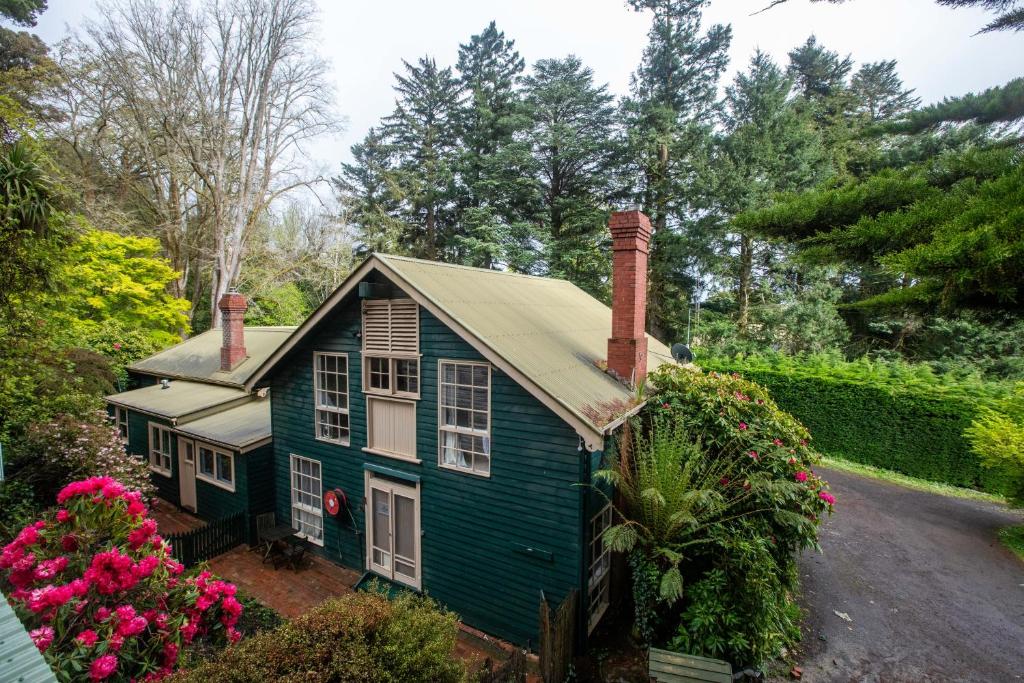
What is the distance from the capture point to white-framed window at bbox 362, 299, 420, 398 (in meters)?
8.72

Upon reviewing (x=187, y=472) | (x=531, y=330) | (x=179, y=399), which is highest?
(x=531, y=330)

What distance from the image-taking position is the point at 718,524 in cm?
662

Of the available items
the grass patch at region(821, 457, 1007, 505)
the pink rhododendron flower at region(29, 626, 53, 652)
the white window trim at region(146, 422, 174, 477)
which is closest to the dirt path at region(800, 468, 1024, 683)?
the grass patch at region(821, 457, 1007, 505)

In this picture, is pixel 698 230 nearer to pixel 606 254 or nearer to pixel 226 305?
pixel 606 254

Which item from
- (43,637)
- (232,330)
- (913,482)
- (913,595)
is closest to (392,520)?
(43,637)

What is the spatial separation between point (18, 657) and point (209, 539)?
1008 centimetres

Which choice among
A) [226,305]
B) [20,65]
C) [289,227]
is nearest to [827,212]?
[226,305]

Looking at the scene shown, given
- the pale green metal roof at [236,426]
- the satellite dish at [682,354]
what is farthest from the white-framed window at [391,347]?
the satellite dish at [682,354]

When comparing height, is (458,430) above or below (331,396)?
below

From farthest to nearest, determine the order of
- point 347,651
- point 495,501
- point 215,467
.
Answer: point 215,467 < point 495,501 < point 347,651

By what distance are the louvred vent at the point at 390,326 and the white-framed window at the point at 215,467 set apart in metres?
6.01

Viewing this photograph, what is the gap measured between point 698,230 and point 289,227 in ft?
90.3

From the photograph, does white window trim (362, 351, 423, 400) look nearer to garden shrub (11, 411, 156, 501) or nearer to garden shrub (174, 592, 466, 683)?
garden shrub (174, 592, 466, 683)

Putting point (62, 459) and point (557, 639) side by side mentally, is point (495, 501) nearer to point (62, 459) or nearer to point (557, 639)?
point (557, 639)
